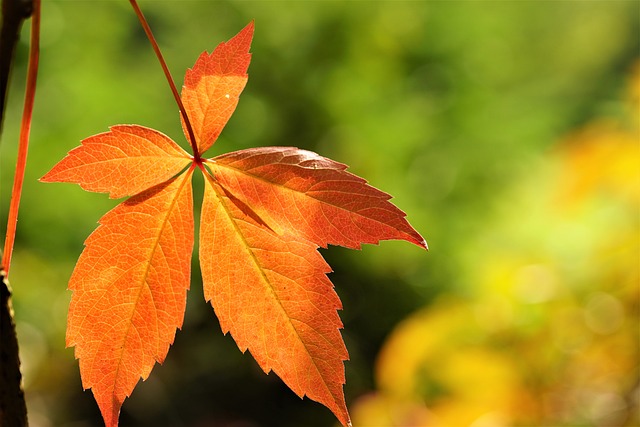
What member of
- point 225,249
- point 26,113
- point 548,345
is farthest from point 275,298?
point 548,345

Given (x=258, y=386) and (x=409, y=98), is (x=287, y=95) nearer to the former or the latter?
(x=409, y=98)

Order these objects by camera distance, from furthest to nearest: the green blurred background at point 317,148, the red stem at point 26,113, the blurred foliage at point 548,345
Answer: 1. the green blurred background at point 317,148
2. the blurred foliage at point 548,345
3. the red stem at point 26,113

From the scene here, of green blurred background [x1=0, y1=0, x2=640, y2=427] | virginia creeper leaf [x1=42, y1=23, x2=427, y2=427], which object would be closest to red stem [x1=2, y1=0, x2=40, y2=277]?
virginia creeper leaf [x1=42, y1=23, x2=427, y2=427]

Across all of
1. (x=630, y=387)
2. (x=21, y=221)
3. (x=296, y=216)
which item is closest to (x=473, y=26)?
(x=21, y=221)

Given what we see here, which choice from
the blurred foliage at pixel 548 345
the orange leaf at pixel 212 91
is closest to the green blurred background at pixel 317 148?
the blurred foliage at pixel 548 345

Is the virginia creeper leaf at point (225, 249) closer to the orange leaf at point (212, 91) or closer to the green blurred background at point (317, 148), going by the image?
the orange leaf at point (212, 91)

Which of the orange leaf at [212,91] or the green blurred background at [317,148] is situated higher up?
the green blurred background at [317,148]
